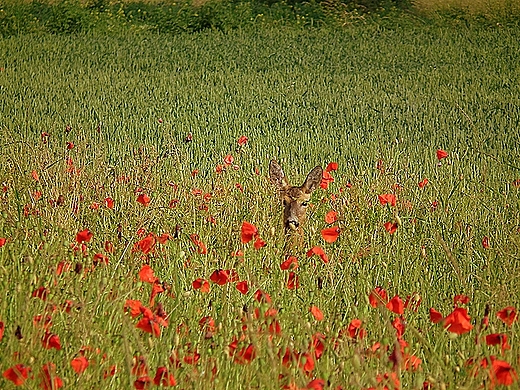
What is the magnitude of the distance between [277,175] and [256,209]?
378mm

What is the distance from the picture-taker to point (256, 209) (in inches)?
161

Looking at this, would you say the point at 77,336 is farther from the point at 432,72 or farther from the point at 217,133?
the point at 432,72

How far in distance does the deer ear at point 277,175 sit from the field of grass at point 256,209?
0.63 ft

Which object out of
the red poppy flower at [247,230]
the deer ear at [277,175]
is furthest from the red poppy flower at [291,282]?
the deer ear at [277,175]

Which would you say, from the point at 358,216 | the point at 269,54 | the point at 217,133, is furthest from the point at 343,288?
the point at 269,54

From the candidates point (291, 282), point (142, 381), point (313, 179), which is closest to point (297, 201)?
point (313, 179)

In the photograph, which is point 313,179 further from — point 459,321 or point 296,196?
point 459,321

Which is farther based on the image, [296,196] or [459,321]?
[296,196]

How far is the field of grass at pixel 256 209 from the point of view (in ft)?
6.99

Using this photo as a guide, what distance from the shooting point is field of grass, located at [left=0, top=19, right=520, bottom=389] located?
213 cm

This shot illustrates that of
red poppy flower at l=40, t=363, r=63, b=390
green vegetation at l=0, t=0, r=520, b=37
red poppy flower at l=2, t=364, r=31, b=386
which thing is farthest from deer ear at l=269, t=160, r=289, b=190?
green vegetation at l=0, t=0, r=520, b=37

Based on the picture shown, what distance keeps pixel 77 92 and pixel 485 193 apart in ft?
18.6

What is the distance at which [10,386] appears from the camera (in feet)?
6.56

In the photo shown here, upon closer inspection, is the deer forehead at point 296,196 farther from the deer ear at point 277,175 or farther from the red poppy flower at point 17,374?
the red poppy flower at point 17,374
